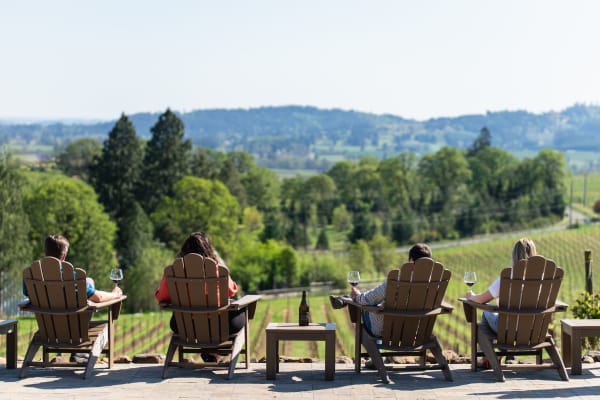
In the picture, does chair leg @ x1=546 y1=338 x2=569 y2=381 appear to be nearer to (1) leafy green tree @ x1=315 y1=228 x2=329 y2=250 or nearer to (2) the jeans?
(2) the jeans

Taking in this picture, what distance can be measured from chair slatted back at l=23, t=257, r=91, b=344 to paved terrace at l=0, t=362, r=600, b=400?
1.51ft

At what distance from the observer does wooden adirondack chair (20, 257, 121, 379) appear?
6.88 metres

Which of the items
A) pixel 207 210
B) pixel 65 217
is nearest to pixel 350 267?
pixel 207 210

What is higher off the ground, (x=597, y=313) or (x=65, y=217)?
(x=597, y=313)

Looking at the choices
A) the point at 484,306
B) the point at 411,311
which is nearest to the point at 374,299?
the point at 411,311

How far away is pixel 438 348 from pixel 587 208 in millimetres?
90964

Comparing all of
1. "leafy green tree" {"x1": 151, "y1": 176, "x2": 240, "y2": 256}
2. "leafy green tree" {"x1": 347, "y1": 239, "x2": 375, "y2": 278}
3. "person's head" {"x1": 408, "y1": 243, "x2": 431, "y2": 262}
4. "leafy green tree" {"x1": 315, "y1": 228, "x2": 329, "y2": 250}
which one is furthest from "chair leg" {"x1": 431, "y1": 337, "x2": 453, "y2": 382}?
"leafy green tree" {"x1": 315, "y1": 228, "x2": 329, "y2": 250}

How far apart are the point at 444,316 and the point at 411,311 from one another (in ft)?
108

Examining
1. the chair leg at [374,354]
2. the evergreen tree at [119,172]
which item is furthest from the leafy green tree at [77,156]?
the chair leg at [374,354]

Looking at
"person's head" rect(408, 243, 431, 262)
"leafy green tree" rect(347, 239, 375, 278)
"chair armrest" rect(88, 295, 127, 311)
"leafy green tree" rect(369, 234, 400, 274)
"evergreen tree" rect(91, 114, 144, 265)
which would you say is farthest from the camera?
"leafy green tree" rect(369, 234, 400, 274)

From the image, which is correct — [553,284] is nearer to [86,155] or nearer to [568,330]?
[568,330]

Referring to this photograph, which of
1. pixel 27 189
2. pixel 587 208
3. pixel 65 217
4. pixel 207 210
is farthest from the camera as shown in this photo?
pixel 587 208

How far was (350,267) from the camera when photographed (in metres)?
55.7

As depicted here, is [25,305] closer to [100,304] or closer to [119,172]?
[100,304]
